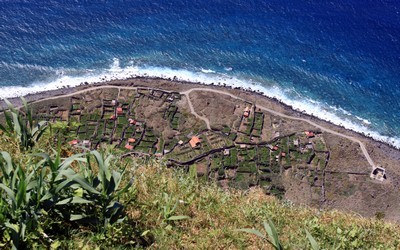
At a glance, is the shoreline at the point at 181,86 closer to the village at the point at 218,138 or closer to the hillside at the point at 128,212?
the village at the point at 218,138

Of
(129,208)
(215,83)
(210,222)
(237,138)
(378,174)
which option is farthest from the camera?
(215,83)

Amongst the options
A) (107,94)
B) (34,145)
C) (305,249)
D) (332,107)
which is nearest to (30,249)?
(34,145)

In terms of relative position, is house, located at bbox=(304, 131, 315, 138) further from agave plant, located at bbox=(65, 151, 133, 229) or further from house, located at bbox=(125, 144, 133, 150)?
agave plant, located at bbox=(65, 151, 133, 229)

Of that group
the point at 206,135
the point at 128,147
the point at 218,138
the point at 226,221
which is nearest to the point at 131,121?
the point at 128,147

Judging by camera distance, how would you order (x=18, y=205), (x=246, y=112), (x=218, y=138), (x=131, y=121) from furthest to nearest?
(x=246, y=112), (x=131, y=121), (x=218, y=138), (x=18, y=205)

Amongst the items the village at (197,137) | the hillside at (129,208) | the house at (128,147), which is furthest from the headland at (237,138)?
the hillside at (129,208)

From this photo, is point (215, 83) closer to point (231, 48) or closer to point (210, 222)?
point (231, 48)

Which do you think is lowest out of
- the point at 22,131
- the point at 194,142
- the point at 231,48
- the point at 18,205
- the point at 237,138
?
the point at 194,142
